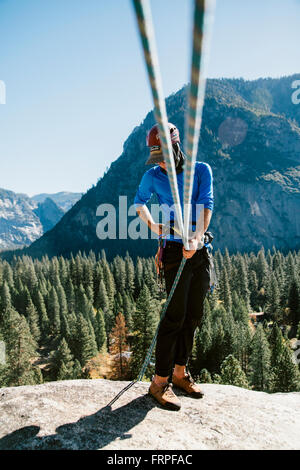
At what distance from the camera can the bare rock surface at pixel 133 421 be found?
2943mm

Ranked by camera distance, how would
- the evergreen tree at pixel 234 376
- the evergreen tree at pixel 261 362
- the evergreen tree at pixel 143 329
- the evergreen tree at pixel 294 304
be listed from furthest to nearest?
the evergreen tree at pixel 294 304
the evergreen tree at pixel 261 362
the evergreen tree at pixel 143 329
the evergreen tree at pixel 234 376

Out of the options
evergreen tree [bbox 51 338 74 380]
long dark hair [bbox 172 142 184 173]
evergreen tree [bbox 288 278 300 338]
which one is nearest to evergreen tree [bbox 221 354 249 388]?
evergreen tree [bbox 51 338 74 380]

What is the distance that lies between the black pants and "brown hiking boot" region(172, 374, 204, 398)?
23.0 inches

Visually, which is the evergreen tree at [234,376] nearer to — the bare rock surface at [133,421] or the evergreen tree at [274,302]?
the bare rock surface at [133,421]

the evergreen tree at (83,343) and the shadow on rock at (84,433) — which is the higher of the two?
the shadow on rock at (84,433)

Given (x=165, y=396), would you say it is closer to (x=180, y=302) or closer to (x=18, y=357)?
(x=180, y=302)

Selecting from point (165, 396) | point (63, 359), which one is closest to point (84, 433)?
point (165, 396)

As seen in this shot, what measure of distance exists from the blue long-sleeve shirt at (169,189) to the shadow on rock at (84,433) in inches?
87.9

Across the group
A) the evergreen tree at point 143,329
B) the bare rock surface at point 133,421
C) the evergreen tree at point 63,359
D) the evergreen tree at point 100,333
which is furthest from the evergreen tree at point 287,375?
the evergreen tree at point 100,333

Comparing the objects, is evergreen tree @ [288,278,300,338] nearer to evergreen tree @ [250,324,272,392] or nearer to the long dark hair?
evergreen tree @ [250,324,272,392]

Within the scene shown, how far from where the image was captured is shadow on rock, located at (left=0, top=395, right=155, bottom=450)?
9.34ft

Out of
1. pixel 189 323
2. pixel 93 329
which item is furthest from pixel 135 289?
pixel 189 323
